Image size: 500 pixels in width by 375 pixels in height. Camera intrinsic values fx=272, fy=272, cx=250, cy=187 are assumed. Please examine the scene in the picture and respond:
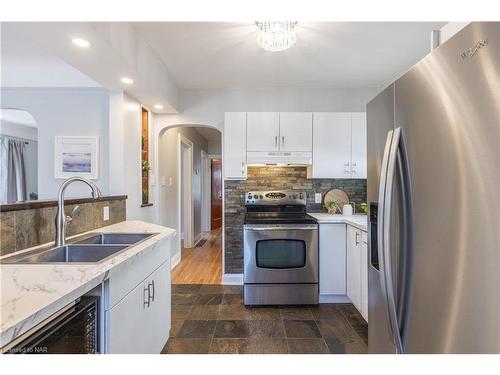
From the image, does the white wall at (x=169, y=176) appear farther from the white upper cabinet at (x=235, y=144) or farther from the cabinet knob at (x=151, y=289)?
the cabinet knob at (x=151, y=289)

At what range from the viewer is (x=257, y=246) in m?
2.75

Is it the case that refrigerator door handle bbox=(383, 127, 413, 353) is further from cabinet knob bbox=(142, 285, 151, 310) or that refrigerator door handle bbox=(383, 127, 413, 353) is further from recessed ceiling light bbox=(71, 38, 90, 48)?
recessed ceiling light bbox=(71, 38, 90, 48)

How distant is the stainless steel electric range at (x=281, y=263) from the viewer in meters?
2.73

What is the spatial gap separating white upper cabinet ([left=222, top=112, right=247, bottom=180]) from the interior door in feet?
7.38

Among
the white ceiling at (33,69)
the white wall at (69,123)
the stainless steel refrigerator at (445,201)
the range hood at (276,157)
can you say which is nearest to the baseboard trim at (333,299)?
the range hood at (276,157)

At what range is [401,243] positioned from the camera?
39.1 inches

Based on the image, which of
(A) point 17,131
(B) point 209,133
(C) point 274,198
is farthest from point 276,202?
(A) point 17,131

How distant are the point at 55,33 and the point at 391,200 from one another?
2011mm

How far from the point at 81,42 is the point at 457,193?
6.93 feet

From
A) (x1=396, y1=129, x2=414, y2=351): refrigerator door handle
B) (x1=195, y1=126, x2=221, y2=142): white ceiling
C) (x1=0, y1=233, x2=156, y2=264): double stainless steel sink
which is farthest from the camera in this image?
(x1=195, y1=126, x2=221, y2=142): white ceiling

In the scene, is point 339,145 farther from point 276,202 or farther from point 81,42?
point 81,42

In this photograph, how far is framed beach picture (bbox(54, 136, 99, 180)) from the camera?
9.97ft

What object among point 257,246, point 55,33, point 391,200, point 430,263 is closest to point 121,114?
point 55,33

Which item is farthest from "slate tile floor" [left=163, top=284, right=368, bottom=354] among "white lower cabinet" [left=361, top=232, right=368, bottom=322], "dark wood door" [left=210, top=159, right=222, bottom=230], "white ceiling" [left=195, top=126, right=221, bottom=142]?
"dark wood door" [left=210, top=159, right=222, bottom=230]
